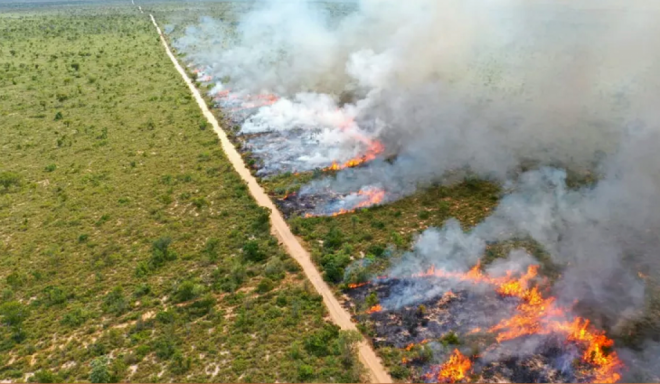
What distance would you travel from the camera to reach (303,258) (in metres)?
31.5

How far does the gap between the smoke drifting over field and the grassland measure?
296 inches

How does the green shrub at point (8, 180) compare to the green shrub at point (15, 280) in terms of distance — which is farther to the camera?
the green shrub at point (8, 180)

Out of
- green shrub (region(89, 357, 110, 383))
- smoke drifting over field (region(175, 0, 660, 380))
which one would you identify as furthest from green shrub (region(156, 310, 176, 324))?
smoke drifting over field (region(175, 0, 660, 380))

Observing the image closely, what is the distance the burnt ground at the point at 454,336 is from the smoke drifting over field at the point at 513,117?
235 cm

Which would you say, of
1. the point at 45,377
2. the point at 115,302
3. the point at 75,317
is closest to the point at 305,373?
the point at 45,377

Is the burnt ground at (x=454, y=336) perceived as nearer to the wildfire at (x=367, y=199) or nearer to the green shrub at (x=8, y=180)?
the wildfire at (x=367, y=199)

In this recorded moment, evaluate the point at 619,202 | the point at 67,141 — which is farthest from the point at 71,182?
the point at 619,202

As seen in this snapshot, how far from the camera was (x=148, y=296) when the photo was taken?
1122 inches

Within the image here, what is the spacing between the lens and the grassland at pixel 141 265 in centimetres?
2388

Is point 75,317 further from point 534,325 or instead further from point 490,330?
point 534,325

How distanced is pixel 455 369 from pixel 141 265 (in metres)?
20.4

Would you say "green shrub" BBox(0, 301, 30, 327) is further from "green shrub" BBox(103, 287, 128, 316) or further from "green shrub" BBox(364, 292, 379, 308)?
"green shrub" BBox(364, 292, 379, 308)

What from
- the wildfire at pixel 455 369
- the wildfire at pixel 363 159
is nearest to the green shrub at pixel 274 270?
the wildfire at pixel 455 369

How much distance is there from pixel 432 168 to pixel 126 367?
92.3ft
